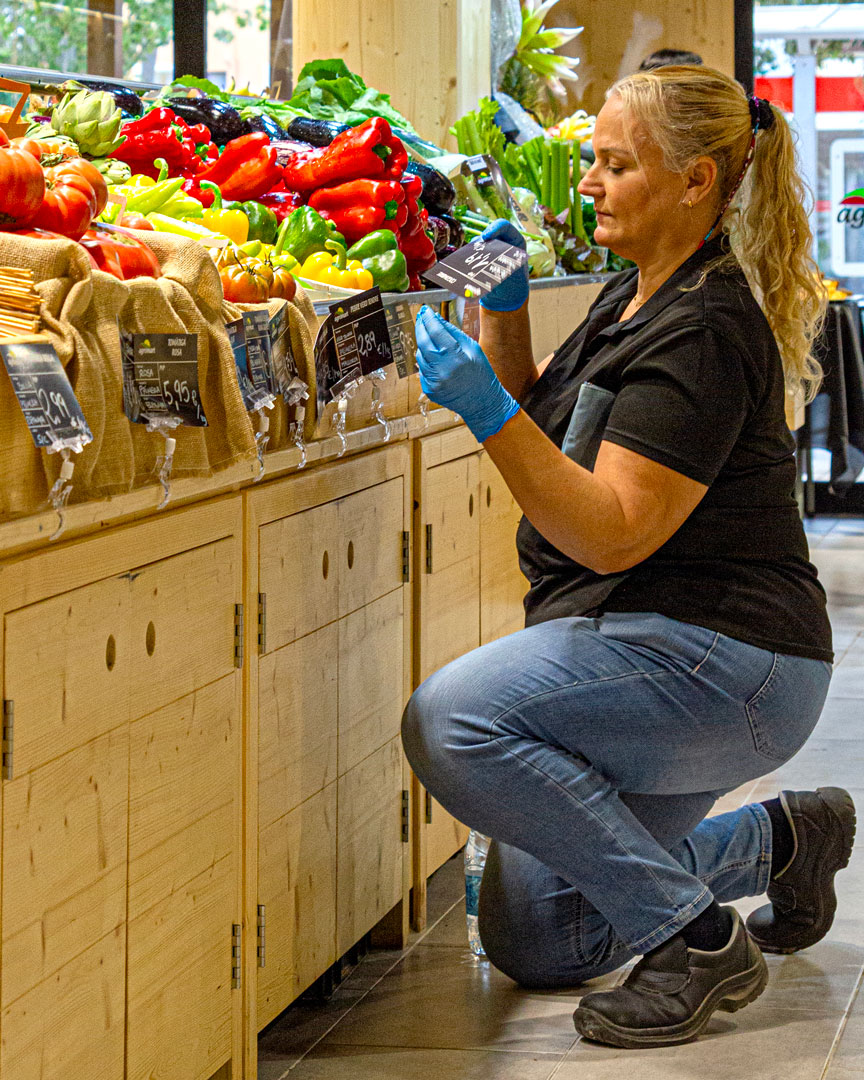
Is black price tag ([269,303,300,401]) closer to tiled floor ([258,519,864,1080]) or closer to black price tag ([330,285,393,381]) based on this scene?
black price tag ([330,285,393,381])

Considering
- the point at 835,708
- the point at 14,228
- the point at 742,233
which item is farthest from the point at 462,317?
A: the point at 835,708

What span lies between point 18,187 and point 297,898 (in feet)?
3.73

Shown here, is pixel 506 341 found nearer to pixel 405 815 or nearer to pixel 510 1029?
pixel 405 815

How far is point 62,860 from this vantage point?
163 cm

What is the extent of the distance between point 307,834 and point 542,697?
428 mm

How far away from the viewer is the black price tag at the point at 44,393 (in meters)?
1.41

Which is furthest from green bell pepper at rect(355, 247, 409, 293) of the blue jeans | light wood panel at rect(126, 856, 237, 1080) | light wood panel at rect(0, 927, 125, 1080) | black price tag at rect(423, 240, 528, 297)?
light wood panel at rect(0, 927, 125, 1080)

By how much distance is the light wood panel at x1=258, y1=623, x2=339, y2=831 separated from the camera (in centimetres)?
212

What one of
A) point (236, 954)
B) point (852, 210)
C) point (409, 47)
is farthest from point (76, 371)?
point (852, 210)

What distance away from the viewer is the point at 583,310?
3.79 metres

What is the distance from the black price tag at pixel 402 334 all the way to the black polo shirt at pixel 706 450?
26 cm

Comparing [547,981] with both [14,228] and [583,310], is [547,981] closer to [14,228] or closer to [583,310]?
[14,228]

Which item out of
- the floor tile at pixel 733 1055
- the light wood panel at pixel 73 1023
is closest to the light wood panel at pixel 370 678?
the floor tile at pixel 733 1055

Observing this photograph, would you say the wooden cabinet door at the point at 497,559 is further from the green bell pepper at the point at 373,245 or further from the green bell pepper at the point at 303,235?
the green bell pepper at the point at 303,235
